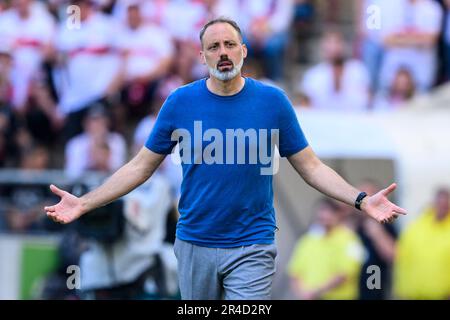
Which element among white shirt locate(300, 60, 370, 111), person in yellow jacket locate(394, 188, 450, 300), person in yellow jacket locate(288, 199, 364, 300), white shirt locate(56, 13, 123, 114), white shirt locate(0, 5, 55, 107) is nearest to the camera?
person in yellow jacket locate(288, 199, 364, 300)

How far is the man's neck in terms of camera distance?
6.88 meters

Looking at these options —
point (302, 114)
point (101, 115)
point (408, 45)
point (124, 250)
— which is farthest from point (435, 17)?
point (124, 250)

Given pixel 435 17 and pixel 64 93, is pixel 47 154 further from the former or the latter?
pixel 435 17

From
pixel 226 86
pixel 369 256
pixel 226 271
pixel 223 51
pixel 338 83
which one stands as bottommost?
pixel 226 271

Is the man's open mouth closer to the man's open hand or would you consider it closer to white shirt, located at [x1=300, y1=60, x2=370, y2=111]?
the man's open hand

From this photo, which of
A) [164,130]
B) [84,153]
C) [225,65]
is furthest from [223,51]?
[84,153]

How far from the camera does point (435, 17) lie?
13820 mm

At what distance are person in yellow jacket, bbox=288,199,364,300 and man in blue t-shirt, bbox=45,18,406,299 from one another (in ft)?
15.7

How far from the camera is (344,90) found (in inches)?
535

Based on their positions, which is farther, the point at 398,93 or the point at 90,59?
the point at 90,59

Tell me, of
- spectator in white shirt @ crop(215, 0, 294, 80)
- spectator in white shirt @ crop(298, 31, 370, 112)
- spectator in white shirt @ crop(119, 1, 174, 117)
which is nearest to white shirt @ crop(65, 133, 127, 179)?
spectator in white shirt @ crop(119, 1, 174, 117)

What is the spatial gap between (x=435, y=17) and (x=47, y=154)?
4.65 meters

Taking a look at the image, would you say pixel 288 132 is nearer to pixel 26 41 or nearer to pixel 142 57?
pixel 142 57

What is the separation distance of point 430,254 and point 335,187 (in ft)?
16.9
